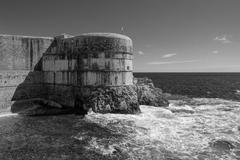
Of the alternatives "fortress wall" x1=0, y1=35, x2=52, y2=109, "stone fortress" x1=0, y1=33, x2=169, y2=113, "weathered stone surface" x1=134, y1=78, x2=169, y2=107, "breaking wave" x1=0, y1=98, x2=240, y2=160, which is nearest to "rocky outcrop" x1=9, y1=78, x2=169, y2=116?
"stone fortress" x1=0, y1=33, x2=169, y2=113

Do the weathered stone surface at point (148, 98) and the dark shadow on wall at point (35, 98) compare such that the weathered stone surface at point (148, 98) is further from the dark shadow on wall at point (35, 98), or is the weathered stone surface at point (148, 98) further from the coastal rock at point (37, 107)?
the coastal rock at point (37, 107)

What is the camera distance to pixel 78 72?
21016mm

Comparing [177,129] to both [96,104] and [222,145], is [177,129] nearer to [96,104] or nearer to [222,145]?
[222,145]

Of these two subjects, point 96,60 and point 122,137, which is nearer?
point 122,137

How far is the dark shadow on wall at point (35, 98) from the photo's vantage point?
20672mm

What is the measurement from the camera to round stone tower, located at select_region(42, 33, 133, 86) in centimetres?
2053

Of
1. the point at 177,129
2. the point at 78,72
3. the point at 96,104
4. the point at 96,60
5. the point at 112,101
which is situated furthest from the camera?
the point at 78,72

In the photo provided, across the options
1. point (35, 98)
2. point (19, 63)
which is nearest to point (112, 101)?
point (35, 98)

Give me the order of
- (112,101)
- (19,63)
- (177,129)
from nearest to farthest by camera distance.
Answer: (177,129)
(112,101)
(19,63)

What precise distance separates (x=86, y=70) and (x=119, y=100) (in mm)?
4710

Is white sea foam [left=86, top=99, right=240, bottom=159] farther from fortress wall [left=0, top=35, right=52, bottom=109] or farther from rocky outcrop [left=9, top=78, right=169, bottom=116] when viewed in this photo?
fortress wall [left=0, top=35, right=52, bottom=109]

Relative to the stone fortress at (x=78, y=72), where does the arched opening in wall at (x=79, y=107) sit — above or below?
below

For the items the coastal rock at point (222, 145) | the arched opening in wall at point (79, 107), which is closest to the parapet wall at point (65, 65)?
the arched opening in wall at point (79, 107)

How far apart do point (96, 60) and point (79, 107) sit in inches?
213
